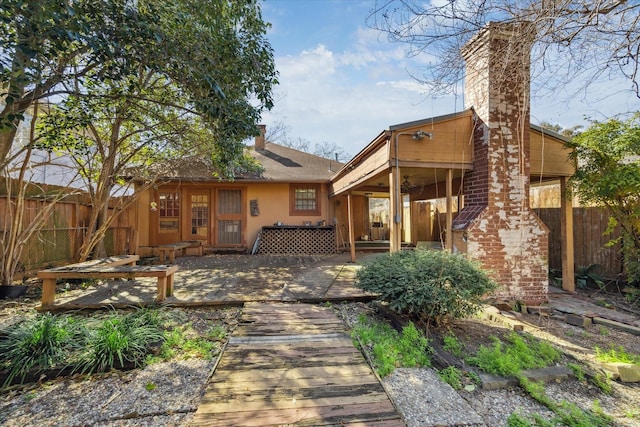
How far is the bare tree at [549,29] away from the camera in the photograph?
9.13ft

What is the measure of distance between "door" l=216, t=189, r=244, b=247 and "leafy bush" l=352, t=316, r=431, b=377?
314 inches

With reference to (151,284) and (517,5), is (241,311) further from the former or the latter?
(517,5)

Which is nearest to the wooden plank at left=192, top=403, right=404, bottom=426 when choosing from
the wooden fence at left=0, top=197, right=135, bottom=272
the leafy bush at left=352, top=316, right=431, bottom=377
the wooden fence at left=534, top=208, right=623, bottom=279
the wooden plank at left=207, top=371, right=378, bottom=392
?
the wooden plank at left=207, top=371, right=378, bottom=392

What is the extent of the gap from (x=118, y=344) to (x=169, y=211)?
861 cm

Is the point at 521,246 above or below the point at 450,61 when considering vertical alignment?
below

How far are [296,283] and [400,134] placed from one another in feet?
10.9

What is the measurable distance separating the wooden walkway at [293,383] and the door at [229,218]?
7.56m

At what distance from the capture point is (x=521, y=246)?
5.01 meters

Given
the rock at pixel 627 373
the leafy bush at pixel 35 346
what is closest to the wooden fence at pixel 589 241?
the rock at pixel 627 373

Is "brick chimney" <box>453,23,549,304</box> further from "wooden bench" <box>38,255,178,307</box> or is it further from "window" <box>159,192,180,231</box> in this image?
"window" <box>159,192,180,231</box>

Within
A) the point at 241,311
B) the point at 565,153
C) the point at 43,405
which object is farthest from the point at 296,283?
the point at 565,153

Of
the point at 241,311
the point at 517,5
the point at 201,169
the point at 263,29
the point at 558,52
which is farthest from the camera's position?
the point at 201,169

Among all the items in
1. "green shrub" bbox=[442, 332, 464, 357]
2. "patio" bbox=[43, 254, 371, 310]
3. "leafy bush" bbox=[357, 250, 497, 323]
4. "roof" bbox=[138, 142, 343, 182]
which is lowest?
"green shrub" bbox=[442, 332, 464, 357]

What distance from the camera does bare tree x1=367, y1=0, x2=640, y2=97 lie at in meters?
2.78
